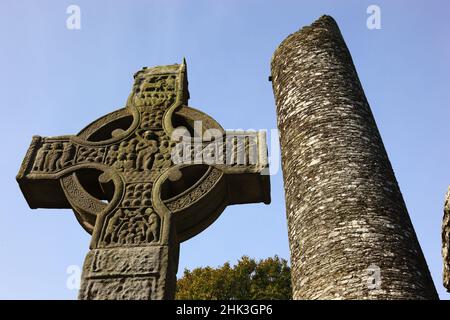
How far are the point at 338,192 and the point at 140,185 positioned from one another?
460 centimetres

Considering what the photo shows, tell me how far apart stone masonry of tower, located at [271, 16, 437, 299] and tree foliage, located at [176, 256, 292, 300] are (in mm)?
11466

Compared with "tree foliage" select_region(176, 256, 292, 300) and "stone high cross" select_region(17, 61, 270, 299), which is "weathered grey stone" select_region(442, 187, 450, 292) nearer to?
"stone high cross" select_region(17, 61, 270, 299)

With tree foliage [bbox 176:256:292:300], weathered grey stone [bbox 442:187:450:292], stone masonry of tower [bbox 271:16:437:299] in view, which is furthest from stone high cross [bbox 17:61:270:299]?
tree foliage [bbox 176:256:292:300]

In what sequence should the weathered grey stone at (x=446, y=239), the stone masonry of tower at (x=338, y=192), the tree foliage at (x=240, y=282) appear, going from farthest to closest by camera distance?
the tree foliage at (x=240, y=282) → the stone masonry of tower at (x=338, y=192) → the weathered grey stone at (x=446, y=239)

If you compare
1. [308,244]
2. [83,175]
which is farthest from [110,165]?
[308,244]

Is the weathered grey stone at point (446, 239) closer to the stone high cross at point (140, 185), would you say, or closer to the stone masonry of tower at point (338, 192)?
the stone high cross at point (140, 185)

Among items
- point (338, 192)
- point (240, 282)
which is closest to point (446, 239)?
point (338, 192)

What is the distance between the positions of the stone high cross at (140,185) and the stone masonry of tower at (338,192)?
11.3 feet

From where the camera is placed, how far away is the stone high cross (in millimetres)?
2553

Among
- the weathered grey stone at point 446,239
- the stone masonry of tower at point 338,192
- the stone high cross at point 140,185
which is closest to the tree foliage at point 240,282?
the stone masonry of tower at point 338,192

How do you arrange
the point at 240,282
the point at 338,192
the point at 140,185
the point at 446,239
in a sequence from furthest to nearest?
the point at 240,282 < the point at 338,192 < the point at 140,185 < the point at 446,239

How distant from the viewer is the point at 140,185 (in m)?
2.95

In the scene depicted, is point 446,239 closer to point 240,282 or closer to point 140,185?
point 140,185

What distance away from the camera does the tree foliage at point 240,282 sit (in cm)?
1891
